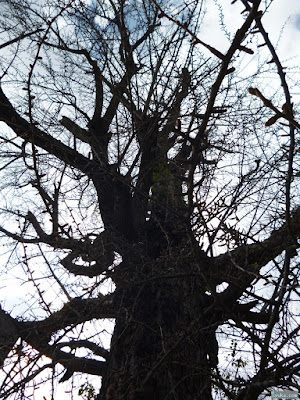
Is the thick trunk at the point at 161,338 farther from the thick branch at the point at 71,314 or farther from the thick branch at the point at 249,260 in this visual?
the thick branch at the point at 249,260

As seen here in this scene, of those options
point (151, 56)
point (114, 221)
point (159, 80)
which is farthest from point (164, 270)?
point (151, 56)

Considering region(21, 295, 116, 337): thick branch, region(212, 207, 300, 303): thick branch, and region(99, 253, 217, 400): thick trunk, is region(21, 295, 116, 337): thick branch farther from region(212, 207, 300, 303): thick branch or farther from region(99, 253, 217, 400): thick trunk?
region(212, 207, 300, 303): thick branch

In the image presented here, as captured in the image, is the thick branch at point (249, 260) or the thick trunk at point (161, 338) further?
the thick trunk at point (161, 338)

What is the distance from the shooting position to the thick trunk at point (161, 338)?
2752 mm

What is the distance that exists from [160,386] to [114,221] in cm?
214

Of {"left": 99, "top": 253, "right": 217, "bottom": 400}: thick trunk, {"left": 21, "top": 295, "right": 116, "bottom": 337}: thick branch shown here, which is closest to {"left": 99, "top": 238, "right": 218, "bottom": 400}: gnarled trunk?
{"left": 99, "top": 253, "right": 217, "bottom": 400}: thick trunk

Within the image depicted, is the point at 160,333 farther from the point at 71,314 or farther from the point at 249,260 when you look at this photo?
the point at 71,314

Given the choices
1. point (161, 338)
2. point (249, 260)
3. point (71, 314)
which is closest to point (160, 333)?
point (161, 338)

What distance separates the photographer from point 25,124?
4.52m

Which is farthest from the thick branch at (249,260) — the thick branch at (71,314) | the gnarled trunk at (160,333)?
the thick branch at (71,314)

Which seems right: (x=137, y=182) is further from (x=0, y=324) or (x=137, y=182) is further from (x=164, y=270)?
(x=0, y=324)

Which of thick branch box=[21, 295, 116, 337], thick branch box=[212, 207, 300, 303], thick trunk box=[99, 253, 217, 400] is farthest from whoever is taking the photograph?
thick branch box=[21, 295, 116, 337]

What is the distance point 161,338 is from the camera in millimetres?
2684

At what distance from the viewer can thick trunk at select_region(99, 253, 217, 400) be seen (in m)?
2.75
